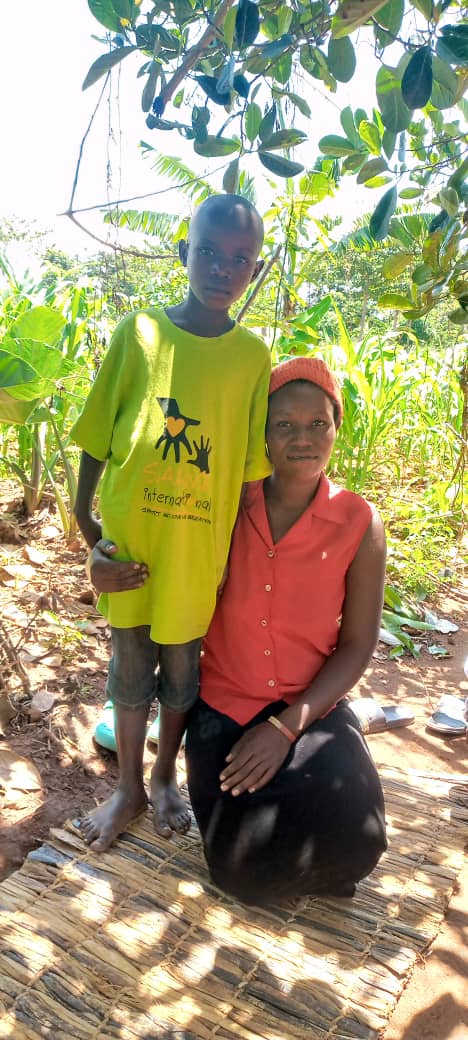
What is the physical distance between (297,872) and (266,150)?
1.50m

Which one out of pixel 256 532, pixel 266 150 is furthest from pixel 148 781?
pixel 266 150

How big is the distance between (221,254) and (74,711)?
1.56m

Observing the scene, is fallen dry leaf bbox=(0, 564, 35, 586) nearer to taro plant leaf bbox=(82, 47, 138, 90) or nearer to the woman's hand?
the woman's hand

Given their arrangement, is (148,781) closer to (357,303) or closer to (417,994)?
(417,994)

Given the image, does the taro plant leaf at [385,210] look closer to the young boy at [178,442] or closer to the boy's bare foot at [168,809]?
the young boy at [178,442]

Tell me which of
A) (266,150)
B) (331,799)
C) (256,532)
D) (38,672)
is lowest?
(38,672)

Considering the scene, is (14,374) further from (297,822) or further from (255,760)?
(297,822)

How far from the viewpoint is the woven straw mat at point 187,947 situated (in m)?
1.37

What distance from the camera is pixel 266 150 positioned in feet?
4.71

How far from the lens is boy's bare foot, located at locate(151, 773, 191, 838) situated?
184 cm

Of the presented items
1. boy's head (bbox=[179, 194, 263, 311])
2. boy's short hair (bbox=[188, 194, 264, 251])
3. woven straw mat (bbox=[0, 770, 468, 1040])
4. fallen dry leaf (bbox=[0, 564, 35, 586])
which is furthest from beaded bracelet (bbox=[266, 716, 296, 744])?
fallen dry leaf (bbox=[0, 564, 35, 586])

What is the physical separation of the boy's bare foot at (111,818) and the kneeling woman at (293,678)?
197 millimetres

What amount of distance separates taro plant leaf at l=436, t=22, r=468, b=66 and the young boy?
537 mm

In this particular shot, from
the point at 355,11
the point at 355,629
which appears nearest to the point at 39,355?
the point at 355,629
